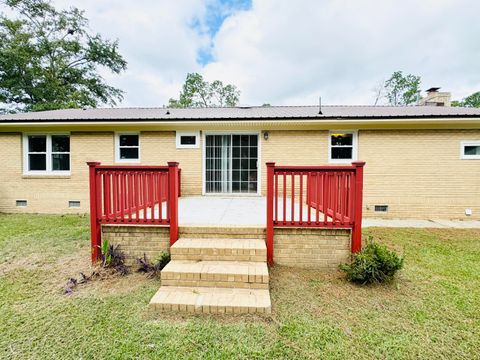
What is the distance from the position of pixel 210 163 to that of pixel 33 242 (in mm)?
4734

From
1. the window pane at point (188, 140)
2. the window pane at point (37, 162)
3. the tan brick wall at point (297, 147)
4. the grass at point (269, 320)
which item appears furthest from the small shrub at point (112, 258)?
the window pane at point (37, 162)

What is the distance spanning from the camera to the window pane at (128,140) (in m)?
7.90

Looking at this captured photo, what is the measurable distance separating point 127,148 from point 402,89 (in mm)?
33112

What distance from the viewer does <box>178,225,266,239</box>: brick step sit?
145 inches

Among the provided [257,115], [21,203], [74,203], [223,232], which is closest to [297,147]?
[257,115]

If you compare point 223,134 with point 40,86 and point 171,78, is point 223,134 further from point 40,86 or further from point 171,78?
point 171,78

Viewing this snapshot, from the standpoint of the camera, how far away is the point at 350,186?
3.54 meters

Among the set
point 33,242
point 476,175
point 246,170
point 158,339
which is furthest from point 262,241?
point 476,175

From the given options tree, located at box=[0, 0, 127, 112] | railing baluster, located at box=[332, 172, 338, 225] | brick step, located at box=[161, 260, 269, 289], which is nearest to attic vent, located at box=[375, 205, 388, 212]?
railing baluster, located at box=[332, 172, 338, 225]

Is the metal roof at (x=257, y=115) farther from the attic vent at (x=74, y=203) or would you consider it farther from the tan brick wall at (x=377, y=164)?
the attic vent at (x=74, y=203)

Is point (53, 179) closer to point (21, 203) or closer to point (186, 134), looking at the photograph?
point (21, 203)

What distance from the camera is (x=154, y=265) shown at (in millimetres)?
3621

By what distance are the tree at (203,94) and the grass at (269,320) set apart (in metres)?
26.0

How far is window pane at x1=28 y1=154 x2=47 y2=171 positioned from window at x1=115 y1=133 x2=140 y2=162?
264cm
